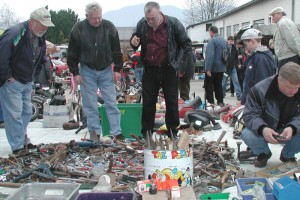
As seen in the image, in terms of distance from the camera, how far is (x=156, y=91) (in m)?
5.82

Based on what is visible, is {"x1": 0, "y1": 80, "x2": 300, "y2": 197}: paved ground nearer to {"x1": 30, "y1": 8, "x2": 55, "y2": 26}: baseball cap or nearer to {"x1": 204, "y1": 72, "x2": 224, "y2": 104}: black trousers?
{"x1": 30, "y1": 8, "x2": 55, "y2": 26}: baseball cap

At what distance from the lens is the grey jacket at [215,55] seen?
9031 mm

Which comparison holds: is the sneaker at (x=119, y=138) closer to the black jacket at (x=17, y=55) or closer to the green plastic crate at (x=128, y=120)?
the green plastic crate at (x=128, y=120)

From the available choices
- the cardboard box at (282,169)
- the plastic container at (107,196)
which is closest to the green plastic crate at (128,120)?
the cardboard box at (282,169)

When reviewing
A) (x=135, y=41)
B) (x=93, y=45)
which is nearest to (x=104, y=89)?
(x=93, y=45)

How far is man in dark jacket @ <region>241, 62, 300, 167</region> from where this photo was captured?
4.09 metres

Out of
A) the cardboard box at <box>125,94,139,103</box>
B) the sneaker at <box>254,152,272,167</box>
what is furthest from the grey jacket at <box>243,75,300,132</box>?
the cardboard box at <box>125,94,139,103</box>

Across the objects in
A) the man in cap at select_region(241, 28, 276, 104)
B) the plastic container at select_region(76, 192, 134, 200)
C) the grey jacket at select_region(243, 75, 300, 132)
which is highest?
the man in cap at select_region(241, 28, 276, 104)

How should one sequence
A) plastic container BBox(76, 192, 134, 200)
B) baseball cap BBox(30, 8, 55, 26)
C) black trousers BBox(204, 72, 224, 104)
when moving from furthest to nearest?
black trousers BBox(204, 72, 224, 104) < baseball cap BBox(30, 8, 55, 26) < plastic container BBox(76, 192, 134, 200)

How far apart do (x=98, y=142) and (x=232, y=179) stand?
186 cm

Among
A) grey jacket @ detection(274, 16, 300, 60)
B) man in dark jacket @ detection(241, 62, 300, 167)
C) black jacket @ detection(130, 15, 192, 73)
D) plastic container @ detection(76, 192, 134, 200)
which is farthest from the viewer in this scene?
grey jacket @ detection(274, 16, 300, 60)

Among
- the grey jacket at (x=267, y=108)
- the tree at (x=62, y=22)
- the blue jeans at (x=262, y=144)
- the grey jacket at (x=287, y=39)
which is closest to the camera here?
the grey jacket at (x=267, y=108)

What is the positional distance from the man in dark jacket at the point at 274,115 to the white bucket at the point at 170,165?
95 centimetres

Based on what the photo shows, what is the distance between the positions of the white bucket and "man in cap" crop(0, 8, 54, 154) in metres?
2.13
